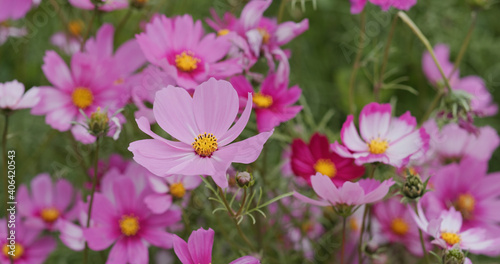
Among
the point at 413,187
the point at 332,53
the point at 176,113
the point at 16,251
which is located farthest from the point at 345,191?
the point at 332,53

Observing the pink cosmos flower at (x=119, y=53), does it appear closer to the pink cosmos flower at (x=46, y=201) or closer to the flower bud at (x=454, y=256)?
the pink cosmos flower at (x=46, y=201)

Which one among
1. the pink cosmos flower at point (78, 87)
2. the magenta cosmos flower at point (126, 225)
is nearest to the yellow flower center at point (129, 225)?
the magenta cosmos flower at point (126, 225)

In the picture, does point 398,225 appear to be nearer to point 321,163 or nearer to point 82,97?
point 321,163

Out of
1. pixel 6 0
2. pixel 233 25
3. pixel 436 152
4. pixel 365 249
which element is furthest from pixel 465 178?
pixel 6 0

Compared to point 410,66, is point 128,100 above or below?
above

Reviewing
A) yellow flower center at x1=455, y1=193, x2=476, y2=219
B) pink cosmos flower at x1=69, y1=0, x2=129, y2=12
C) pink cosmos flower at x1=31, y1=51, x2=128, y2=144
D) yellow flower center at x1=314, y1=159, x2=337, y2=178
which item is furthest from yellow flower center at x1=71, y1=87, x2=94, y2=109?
yellow flower center at x1=455, y1=193, x2=476, y2=219

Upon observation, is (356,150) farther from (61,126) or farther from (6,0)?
(6,0)
